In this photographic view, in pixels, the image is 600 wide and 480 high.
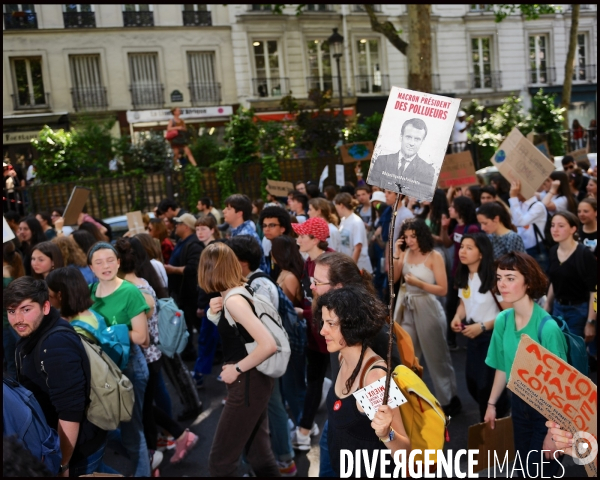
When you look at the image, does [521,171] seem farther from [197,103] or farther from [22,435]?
[197,103]

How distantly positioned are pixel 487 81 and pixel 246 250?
29429 millimetres

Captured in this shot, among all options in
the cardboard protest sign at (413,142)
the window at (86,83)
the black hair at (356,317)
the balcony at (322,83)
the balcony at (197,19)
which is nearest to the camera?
the cardboard protest sign at (413,142)

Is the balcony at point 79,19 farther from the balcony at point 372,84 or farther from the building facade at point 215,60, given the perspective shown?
the balcony at point 372,84

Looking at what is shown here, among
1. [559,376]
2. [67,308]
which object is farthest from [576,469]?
[67,308]

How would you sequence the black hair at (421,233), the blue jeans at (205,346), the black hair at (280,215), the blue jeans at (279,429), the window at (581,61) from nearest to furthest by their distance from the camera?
the blue jeans at (279,429), the black hair at (421,233), the black hair at (280,215), the blue jeans at (205,346), the window at (581,61)

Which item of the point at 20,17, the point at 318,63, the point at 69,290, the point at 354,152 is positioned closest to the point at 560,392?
the point at 69,290

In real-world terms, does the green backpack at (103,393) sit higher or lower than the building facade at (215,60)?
lower

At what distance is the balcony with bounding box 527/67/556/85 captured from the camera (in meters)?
31.8

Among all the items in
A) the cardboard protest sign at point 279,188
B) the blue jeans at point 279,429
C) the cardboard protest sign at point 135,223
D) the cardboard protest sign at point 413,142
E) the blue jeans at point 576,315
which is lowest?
the blue jeans at point 279,429

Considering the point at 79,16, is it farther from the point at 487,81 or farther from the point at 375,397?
the point at 375,397

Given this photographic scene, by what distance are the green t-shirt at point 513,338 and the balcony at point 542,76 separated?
30.9 m

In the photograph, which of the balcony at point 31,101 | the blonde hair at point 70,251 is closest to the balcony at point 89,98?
the balcony at point 31,101

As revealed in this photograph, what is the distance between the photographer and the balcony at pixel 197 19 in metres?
26.3

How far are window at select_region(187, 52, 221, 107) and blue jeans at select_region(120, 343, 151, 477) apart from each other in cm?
2373
